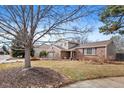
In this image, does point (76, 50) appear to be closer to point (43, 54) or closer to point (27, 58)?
point (43, 54)

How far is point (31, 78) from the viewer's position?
131 inches

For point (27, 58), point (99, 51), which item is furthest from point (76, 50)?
point (27, 58)

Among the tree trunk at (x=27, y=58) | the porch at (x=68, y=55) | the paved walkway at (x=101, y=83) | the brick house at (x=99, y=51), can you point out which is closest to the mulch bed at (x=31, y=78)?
the tree trunk at (x=27, y=58)

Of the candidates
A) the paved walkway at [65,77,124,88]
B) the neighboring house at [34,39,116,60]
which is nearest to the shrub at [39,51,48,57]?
the neighboring house at [34,39,116,60]

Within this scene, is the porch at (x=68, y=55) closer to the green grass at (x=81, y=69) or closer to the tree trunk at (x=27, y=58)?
the green grass at (x=81, y=69)

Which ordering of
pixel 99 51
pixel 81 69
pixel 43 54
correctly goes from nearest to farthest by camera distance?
1. pixel 43 54
2. pixel 81 69
3. pixel 99 51

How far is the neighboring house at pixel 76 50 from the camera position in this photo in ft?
11.8

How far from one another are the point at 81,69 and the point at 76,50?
38cm

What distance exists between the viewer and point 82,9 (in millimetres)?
3332

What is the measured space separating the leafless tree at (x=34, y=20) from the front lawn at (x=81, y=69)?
0.43 meters
